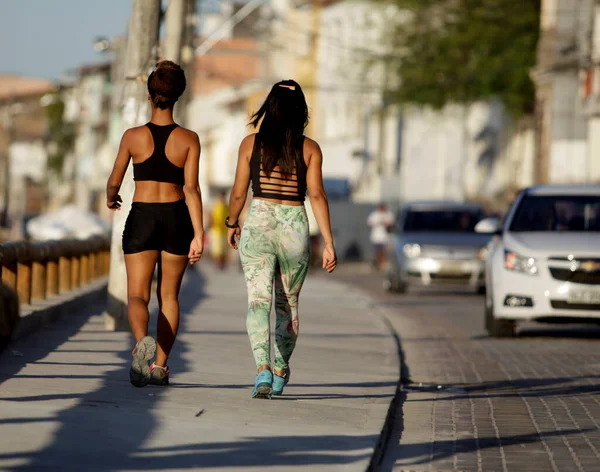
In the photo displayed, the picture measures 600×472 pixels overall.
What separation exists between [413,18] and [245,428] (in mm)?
38124

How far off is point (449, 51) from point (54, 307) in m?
30.7

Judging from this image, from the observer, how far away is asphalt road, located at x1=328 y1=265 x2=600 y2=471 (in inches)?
324

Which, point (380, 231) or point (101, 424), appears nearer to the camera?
point (101, 424)

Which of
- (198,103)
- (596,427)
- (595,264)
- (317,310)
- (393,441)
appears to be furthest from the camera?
(198,103)

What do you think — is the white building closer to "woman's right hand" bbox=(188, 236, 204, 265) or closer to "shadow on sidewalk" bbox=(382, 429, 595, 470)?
"woman's right hand" bbox=(188, 236, 204, 265)

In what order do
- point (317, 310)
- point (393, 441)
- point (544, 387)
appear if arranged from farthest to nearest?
point (317, 310) < point (544, 387) < point (393, 441)

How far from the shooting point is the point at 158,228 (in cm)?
950

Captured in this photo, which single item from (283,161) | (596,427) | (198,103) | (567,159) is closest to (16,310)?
(283,161)

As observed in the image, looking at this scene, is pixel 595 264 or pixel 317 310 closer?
pixel 595 264

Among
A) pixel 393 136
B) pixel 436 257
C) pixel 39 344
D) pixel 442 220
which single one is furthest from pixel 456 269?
pixel 393 136

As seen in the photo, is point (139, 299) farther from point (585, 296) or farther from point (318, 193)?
point (585, 296)

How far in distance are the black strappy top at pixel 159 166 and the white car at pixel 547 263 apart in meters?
7.45

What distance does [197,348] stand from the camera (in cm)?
1314

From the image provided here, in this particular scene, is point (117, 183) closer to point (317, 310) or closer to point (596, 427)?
point (596, 427)
